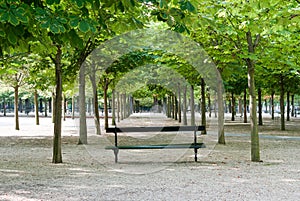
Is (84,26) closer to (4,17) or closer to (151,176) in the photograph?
(4,17)

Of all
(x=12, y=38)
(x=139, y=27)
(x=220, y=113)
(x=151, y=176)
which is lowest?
(x=151, y=176)

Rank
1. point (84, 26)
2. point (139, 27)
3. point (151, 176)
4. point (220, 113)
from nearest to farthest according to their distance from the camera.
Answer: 1. point (84, 26)
2. point (139, 27)
3. point (151, 176)
4. point (220, 113)

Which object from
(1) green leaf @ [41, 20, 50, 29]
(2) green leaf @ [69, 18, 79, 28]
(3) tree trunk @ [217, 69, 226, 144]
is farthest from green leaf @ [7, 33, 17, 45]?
(3) tree trunk @ [217, 69, 226, 144]

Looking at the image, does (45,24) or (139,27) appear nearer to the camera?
(45,24)

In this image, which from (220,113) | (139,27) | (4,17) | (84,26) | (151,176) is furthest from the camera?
(220,113)

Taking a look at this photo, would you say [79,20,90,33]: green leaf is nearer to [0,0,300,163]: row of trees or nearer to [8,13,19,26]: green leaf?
[0,0,300,163]: row of trees

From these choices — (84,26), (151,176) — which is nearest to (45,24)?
(84,26)

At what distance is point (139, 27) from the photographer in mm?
5301

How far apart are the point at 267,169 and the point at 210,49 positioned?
16.0ft

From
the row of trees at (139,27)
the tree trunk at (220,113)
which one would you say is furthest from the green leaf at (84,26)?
the tree trunk at (220,113)

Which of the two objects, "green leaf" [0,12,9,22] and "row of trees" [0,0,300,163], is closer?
"green leaf" [0,12,9,22]

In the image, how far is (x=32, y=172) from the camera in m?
8.55

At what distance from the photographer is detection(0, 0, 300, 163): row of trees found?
432cm

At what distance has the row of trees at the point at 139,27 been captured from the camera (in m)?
4.32
